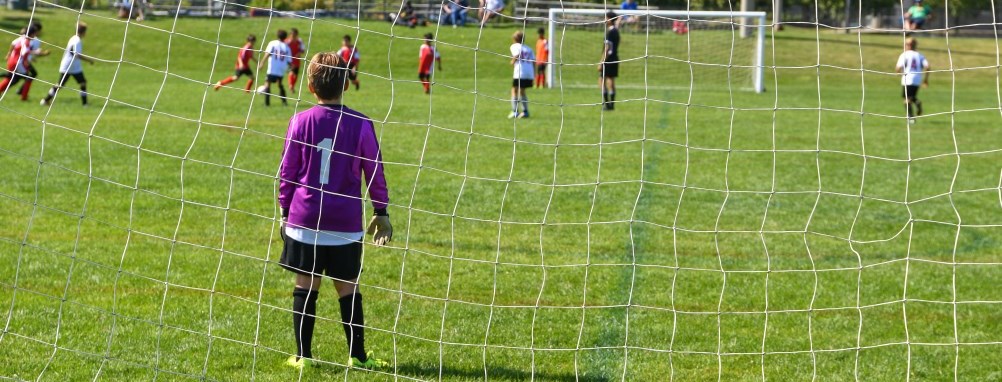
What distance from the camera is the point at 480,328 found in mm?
5996

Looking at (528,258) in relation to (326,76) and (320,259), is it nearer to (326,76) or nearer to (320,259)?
(320,259)

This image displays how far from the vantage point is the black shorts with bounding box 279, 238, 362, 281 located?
4.94 meters

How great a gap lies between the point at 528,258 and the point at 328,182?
337cm

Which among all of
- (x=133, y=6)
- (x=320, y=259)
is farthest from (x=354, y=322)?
(x=133, y=6)

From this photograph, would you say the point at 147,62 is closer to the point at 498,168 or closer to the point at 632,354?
the point at 498,168

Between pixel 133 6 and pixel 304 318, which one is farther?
pixel 304 318

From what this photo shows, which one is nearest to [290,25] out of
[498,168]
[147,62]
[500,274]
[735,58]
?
[147,62]

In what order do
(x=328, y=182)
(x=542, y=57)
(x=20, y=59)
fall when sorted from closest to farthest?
(x=328, y=182) < (x=20, y=59) < (x=542, y=57)

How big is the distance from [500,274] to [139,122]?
34.9ft

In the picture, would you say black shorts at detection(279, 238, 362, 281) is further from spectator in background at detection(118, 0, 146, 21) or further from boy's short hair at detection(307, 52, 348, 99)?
spectator in background at detection(118, 0, 146, 21)

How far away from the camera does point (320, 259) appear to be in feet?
16.3

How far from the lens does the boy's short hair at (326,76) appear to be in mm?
4891

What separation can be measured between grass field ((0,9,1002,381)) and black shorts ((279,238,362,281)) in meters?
0.27

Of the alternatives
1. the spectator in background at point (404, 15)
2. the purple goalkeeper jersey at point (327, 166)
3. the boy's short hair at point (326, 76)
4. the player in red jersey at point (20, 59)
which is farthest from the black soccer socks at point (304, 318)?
the player in red jersey at point (20, 59)
